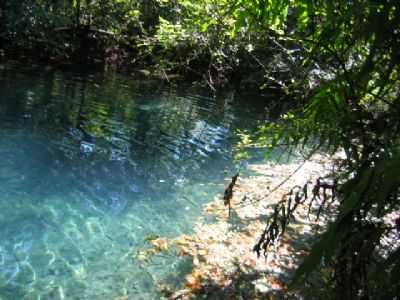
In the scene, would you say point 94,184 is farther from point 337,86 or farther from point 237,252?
point 337,86

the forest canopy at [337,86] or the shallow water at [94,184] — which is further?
the shallow water at [94,184]

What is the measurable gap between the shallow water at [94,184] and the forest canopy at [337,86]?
2234mm

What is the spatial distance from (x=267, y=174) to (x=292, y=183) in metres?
0.70

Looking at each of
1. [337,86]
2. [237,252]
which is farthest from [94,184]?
[337,86]

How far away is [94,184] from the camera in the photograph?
8.02 meters

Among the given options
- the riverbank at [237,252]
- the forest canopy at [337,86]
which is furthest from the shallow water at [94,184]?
the forest canopy at [337,86]

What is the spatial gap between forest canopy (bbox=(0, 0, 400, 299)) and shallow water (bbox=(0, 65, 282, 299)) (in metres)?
2.23

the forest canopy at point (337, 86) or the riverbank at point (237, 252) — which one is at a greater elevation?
the forest canopy at point (337, 86)

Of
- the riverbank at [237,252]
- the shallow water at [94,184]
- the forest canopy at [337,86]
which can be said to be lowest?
the shallow water at [94,184]

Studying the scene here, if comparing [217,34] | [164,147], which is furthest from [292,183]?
[217,34]

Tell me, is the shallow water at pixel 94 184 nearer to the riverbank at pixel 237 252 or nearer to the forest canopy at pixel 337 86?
the riverbank at pixel 237 252

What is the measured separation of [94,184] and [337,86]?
246 inches

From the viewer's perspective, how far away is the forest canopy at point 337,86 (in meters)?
1.29

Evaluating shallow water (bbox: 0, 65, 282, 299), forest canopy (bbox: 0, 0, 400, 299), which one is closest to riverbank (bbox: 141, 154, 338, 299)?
shallow water (bbox: 0, 65, 282, 299)
